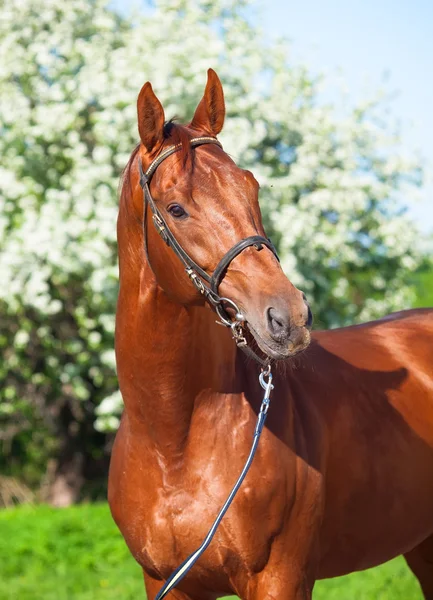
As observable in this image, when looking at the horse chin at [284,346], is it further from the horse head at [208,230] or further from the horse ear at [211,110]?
the horse ear at [211,110]

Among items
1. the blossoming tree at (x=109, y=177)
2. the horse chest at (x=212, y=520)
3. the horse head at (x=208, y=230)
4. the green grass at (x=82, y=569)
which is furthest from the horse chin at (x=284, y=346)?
the blossoming tree at (x=109, y=177)

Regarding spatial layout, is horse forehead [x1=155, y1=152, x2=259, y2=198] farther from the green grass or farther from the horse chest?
the green grass

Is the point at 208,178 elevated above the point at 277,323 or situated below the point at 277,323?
above

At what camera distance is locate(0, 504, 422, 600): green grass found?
218 inches

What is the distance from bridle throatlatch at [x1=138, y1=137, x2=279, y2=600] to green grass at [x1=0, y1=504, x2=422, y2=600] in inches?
125

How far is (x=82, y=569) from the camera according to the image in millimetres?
6293

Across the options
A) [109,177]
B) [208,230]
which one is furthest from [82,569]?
[208,230]

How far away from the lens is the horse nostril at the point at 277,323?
2.20 meters

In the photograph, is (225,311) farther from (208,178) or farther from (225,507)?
(225,507)

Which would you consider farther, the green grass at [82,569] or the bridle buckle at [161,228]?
the green grass at [82,569]

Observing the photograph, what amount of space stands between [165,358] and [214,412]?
258 mm

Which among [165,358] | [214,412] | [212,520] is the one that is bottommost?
[212,520]

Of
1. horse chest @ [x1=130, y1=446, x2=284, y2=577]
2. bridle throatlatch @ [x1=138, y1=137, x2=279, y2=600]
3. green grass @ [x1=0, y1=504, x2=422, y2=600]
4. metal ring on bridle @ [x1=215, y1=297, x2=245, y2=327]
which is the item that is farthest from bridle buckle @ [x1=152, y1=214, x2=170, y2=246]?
green grass @ [x1=0, y1=504, x2=422, y2=600]

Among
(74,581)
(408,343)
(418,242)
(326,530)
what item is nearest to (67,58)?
(418,242)
